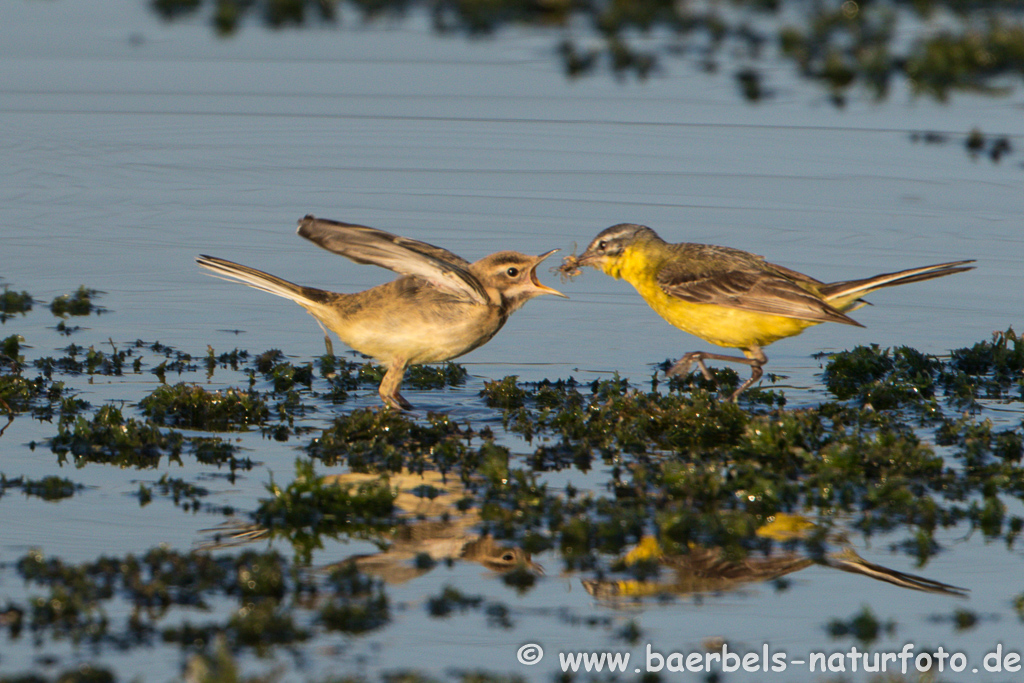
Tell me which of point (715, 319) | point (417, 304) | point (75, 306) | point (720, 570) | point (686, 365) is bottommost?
point (720, 570)

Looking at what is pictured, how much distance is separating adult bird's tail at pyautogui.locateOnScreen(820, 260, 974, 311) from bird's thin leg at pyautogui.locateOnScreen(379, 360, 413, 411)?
10.5 feet

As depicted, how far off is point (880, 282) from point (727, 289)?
1.12m

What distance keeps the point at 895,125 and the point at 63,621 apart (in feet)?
49.5

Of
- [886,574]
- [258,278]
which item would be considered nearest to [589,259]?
[258,278]

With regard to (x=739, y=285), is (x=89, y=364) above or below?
below

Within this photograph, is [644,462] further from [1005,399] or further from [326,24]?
[326,24]

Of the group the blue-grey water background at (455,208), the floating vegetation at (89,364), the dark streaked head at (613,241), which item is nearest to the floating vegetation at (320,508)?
the blue-grey water background at (455,208)

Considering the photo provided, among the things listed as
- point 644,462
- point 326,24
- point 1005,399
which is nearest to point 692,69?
point 326,24

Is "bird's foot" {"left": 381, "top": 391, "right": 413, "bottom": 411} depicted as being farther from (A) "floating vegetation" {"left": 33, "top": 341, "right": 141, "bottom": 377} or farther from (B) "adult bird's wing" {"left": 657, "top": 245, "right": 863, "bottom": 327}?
(B) "adult bird's wing" {"left": 657, "top": 245, "right": 863, "bottom": 327}

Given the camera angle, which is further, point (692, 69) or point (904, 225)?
point (692, 69)

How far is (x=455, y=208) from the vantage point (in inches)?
607

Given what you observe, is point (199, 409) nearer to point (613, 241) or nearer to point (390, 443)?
point (390, 443)

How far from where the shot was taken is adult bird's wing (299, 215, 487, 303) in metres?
9.12

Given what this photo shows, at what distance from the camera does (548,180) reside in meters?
16.6
